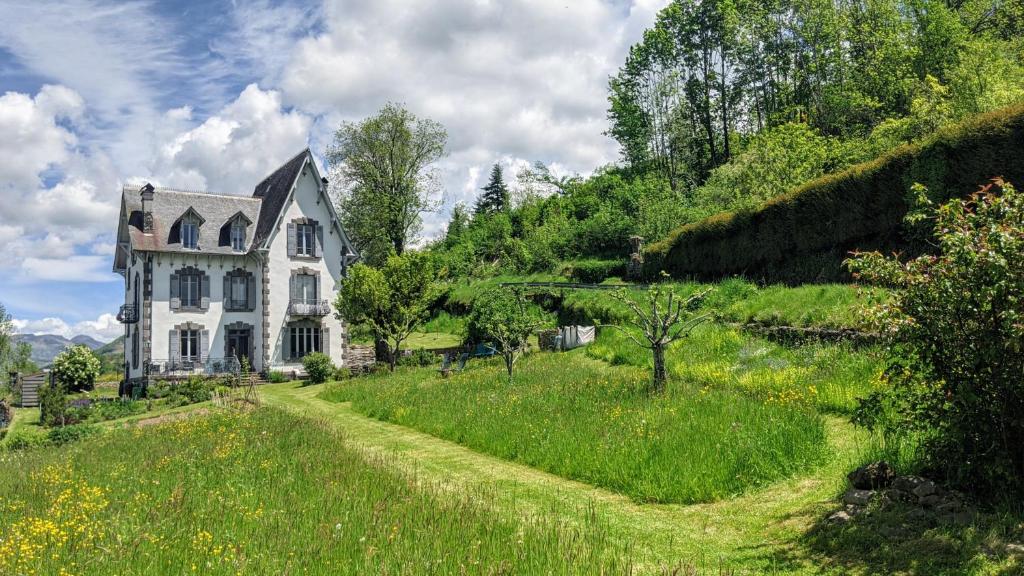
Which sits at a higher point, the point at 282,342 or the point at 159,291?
the point at 159,291

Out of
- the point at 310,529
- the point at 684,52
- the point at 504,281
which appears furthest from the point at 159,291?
the point at 684,52

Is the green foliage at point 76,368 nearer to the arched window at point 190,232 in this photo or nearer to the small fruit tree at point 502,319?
the arched window at point 190,232

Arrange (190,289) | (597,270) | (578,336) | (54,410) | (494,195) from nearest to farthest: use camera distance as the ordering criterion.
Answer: (54,410) < (578,336) < (190,289) < (597,270) < (494,195)

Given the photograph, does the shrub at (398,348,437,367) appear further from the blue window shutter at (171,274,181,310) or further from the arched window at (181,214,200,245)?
the arched window at (181,214,200,245)

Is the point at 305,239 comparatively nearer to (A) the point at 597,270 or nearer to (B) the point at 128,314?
(B) the point at 128,314

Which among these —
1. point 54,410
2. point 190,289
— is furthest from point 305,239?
point 54,410

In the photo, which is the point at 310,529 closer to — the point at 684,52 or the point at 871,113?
the point at 871,113

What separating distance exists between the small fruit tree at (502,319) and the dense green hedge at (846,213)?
814 cm

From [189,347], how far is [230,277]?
4498mm

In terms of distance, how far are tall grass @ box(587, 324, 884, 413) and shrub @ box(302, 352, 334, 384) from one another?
18.5 m

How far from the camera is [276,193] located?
38.8m

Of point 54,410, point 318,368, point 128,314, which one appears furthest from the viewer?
point 128,314

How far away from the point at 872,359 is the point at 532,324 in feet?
43.8

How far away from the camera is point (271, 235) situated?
36.2 meters
